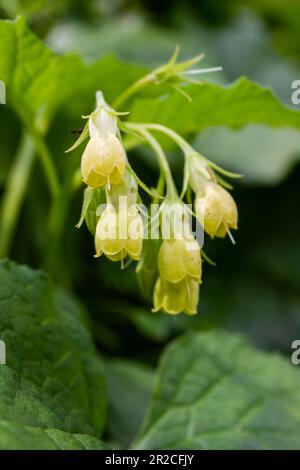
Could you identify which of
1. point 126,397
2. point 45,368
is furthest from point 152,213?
point 126,397

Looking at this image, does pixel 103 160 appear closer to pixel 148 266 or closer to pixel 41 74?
pixel 148 266

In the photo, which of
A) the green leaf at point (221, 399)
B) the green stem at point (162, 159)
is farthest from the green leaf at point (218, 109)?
the green leaf at point (221, 399)

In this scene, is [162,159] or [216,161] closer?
[162,159]

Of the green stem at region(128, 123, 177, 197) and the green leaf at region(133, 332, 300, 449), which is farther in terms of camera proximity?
the green leaf at region(133, 332, 300, 449)

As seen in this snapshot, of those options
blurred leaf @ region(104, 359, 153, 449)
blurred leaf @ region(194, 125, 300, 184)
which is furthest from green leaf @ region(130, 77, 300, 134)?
blurred leaf @ region(194, 125, 300, 184)

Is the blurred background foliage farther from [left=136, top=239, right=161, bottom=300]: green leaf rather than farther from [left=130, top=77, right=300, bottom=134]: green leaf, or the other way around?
[left=136, top=239, right=161, bottom=300]: green leaf
